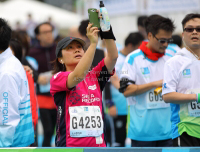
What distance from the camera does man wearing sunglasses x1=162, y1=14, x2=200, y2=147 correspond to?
373 centimetres

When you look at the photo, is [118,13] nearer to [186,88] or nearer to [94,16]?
[186,88]

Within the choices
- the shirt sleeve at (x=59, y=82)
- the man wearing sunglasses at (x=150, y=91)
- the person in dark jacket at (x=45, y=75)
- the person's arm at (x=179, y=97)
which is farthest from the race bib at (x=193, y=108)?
the person in dark jacket at (x=45, y=75)

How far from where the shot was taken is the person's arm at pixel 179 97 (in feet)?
12.0

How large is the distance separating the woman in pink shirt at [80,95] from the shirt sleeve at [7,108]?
0.39m

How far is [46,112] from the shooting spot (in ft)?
21.4

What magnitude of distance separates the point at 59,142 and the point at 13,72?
806mm

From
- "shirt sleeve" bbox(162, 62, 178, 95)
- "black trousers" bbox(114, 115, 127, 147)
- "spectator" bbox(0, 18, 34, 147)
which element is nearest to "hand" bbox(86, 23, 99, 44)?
"spectator" bbox(0, 18, 34, 147)

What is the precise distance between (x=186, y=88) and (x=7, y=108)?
6.02ft

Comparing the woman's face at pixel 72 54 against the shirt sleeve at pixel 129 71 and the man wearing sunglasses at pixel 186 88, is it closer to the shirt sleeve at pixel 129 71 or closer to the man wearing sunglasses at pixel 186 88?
the man wearing sunglasses at pixel 186 88

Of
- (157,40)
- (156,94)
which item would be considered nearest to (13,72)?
(156,94)

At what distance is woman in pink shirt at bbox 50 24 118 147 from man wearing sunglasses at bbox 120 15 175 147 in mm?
1054

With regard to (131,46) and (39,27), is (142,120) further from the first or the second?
(39,27)

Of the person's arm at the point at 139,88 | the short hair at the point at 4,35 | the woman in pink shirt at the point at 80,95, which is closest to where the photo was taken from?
the woman in pink shirt at the point at 80,95

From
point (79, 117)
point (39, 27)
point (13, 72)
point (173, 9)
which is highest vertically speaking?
point (173, 9)
